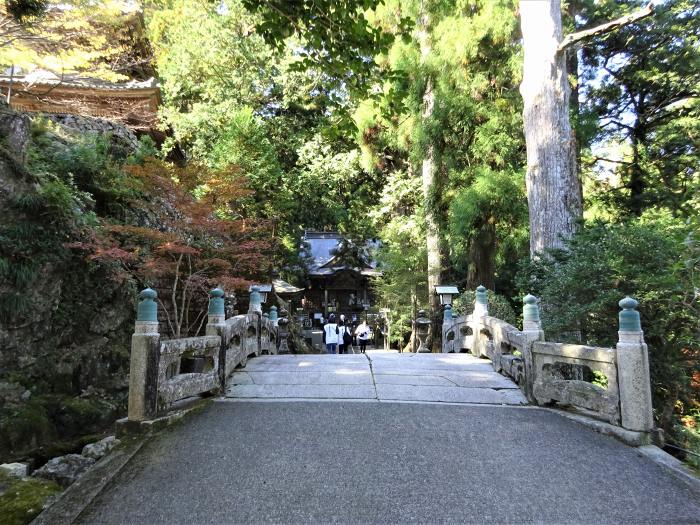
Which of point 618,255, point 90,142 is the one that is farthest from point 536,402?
point 90,142

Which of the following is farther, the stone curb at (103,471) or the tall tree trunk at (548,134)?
the tall tree trunk at (548,134)

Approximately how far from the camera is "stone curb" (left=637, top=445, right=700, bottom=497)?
11.0ft

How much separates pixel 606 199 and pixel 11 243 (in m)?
15.7

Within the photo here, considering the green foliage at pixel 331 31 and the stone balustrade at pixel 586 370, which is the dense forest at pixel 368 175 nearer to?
the green foliage at pixel 331 31

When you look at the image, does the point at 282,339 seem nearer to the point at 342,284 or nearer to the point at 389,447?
the point at 389,447

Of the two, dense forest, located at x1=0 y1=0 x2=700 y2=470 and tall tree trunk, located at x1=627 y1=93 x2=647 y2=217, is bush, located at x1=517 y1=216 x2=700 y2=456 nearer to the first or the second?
dense forest, located at x1=0 y1=0 x2=700 y2=470

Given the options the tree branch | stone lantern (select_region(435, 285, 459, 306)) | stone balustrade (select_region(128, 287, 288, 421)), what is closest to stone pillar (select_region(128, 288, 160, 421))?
stone balustrade (select_region(128, 287, 288, 421))

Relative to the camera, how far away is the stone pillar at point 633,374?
4.13 meters

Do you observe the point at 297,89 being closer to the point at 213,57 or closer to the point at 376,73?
the point at 213,57

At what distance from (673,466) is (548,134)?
21.9 ft

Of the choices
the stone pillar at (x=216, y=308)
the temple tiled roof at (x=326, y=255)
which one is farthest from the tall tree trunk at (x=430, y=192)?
the temple tiled roof at (x=326, y=255)

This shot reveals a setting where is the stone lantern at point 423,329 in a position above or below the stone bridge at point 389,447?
above

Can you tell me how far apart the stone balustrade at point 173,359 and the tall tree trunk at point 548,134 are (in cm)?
565

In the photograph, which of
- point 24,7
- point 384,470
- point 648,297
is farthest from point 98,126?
point 648,297
